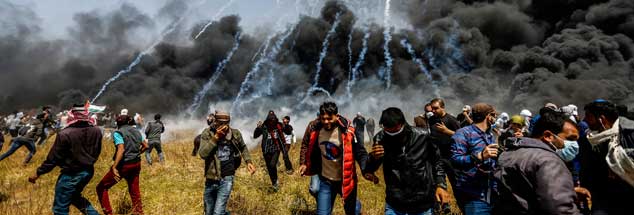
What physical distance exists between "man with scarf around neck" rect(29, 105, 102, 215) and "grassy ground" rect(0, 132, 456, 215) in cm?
189

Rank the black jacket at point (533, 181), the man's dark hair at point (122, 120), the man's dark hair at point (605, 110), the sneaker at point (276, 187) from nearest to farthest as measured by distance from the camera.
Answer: the black jacket at point (533, 181)
the man's dark hair at point (605, 110)
the man's dark hair at point (122, 120)
the sneaker at point (276, 187)

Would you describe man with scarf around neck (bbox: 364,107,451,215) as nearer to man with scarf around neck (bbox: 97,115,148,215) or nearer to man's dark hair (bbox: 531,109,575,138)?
man's dark hair (bbox: 531,109,575,138)

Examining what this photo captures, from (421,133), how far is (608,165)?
149 cm

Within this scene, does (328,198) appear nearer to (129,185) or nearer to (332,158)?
(332,158)

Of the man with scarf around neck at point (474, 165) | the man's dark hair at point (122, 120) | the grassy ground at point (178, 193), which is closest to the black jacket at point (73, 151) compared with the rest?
the man's dark hair at point (122, 120)

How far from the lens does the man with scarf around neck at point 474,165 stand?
3.63 m

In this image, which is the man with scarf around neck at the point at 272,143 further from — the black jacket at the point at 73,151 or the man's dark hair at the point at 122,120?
the black jacket at the point at 73,151

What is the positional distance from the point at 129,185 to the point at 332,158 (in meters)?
3.28

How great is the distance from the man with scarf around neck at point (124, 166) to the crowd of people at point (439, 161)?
15 millimetres

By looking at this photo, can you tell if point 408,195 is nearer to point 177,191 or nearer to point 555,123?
point 555,123

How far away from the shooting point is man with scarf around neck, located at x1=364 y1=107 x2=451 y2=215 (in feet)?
11.6

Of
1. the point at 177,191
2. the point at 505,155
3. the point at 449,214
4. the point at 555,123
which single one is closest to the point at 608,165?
the point at 555,123

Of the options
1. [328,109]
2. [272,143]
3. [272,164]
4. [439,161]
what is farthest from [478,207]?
[272,143]

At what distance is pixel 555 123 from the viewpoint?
2.48 metres
